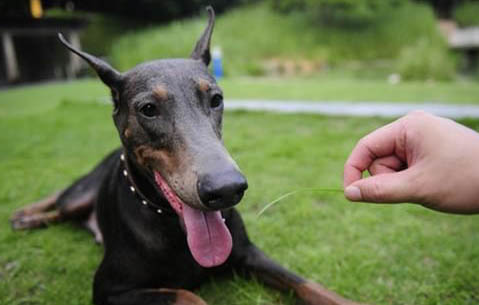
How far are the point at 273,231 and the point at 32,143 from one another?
16.8 feet

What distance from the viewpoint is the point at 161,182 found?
216cm

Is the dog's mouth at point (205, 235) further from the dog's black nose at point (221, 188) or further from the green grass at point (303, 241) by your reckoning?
the green grass at point (303, 241)

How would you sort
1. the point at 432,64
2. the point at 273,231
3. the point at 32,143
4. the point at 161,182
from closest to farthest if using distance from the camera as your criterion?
the point at 161,182 → the point at 273,231 → the point at 32,143 → the point at 432,64

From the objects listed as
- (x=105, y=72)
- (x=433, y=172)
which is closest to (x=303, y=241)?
(x=433, y=172)

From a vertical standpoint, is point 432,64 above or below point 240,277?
below

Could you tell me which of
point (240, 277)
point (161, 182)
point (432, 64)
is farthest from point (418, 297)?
point (432, 64)

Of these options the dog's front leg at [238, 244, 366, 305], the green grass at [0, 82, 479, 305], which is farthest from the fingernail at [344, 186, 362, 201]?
the green grass at [0, 82, 479, 305]

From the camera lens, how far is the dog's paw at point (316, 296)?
2.18 metres

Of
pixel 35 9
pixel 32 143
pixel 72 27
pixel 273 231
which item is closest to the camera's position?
pixel 273 231

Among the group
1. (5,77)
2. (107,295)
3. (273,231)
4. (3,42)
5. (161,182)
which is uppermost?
(161,182)

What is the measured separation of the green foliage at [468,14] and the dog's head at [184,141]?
1465 inches

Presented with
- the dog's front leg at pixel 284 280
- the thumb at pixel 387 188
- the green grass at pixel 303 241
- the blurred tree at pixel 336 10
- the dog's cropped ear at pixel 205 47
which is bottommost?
the blurred tree at pixel 336 10

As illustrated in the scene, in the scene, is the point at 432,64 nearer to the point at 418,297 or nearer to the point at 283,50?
the point at 283,50

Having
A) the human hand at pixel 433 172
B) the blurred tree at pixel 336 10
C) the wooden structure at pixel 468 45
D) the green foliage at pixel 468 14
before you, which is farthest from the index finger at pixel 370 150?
the green foliage at pixel 468 14
